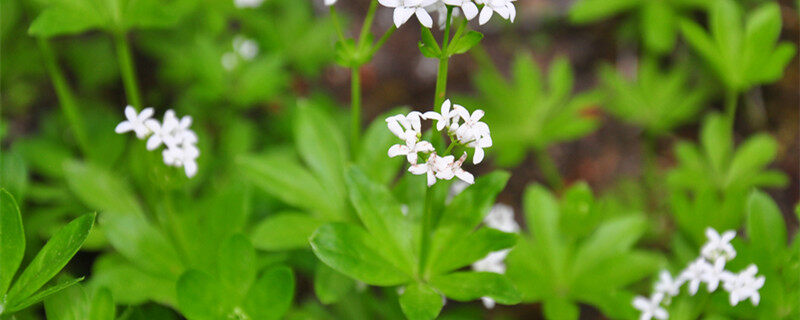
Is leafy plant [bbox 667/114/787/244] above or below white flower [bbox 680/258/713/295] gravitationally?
above

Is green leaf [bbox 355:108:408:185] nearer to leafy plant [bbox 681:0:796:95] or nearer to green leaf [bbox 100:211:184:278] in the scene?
green leaf [bbox 100:211:184:278]

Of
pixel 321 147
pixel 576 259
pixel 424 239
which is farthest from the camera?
pixel 576 259

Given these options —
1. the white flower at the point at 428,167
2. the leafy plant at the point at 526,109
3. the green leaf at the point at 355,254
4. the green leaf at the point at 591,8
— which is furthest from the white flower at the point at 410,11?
the green leaf at the point at 591,8

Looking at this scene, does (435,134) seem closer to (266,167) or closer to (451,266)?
(451,266)

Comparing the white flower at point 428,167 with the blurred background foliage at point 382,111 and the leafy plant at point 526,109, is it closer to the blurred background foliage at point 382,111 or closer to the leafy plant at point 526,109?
the blurred background foliage at point 382,111

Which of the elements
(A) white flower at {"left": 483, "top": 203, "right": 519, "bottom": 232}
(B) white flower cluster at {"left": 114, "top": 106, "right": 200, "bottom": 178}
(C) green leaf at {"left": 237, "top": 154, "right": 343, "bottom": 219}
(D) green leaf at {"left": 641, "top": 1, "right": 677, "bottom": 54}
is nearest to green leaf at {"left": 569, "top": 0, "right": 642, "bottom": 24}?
(D) green leaf at {"left": 641, "top": 1, "right": 677, "bottom": 54}

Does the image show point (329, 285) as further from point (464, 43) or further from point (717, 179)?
point (717, 179)

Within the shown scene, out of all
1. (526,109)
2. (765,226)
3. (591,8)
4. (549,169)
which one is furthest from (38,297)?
(591,8)
